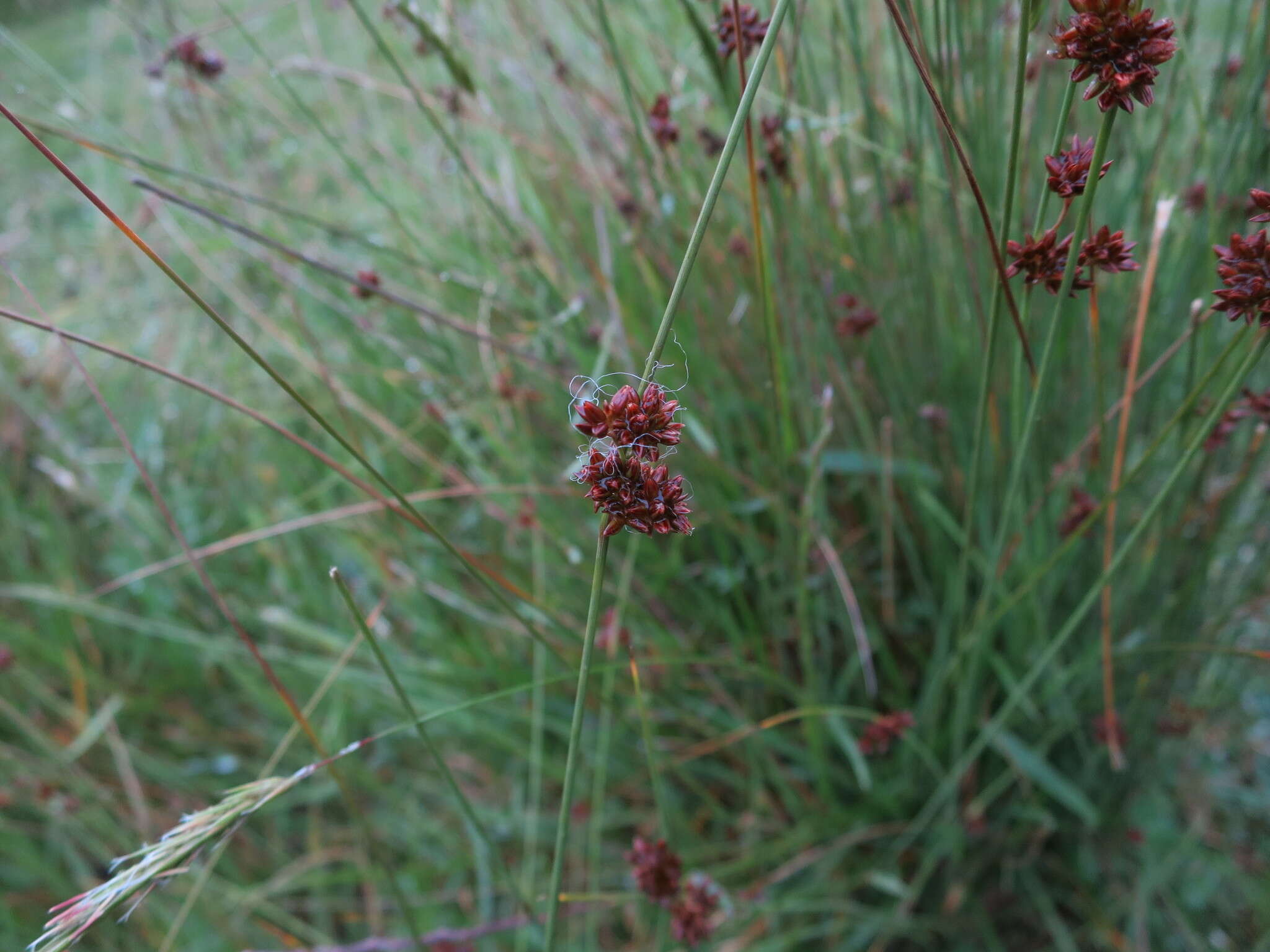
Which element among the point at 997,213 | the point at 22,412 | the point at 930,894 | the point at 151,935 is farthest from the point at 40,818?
the point at 997,213

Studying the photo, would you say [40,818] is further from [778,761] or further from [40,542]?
[778,761]

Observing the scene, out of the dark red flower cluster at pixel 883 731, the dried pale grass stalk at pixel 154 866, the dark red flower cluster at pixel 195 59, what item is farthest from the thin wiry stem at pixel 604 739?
the dark red flower cluster at pixel 195 59

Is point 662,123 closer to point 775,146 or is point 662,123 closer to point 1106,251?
point 775,146

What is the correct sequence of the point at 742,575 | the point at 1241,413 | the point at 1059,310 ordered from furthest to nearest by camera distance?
the point at 742,575 → the point at 1241,413 → the point at 1059,310

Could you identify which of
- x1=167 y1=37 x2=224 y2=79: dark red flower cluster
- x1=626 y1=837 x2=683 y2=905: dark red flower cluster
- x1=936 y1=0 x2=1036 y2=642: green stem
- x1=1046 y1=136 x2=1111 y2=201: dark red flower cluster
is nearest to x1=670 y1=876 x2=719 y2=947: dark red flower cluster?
x1=626 y1=837 x2=683 y2=905: dark red flower cluster

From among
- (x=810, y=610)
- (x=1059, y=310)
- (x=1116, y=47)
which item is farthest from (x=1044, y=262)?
(x=810, y=610)

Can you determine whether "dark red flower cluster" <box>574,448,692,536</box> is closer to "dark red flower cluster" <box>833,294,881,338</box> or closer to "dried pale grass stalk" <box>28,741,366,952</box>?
"dried pale grass stalk" <box>28,741,366,952</box>
